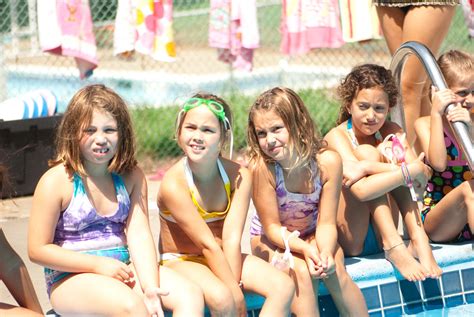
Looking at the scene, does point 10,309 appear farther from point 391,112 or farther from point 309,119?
point 391,112

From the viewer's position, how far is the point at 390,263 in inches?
183

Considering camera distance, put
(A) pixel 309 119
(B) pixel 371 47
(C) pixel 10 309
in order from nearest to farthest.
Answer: (C) pixel 10 309 < (A) pixel 309 119 < (B) pixel 371 47

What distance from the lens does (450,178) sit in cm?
506

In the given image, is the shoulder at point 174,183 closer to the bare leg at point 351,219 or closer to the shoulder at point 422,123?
the bare leg at point 351,219

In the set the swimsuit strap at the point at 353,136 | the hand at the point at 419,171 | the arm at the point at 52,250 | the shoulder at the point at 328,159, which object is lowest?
the arm at the point at 52,250

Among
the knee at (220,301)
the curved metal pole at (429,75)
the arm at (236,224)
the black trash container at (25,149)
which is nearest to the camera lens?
the knee at (220,301)

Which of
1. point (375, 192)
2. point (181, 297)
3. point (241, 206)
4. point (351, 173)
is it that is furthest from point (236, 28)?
point (181, 297)

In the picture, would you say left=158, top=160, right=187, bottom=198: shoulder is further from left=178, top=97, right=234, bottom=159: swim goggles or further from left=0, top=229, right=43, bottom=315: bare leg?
left=0, top=229, right=43, bottom=315: bare leg

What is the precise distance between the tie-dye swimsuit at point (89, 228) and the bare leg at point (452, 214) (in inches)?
65.1

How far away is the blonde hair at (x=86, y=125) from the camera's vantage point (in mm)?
3982

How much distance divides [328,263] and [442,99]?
990mm

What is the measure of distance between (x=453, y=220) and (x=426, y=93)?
92 cm

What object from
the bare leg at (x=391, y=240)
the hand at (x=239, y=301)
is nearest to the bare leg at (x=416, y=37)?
the bare leg at (x=391, y=240)

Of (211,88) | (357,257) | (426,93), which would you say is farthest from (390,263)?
(211,88)
